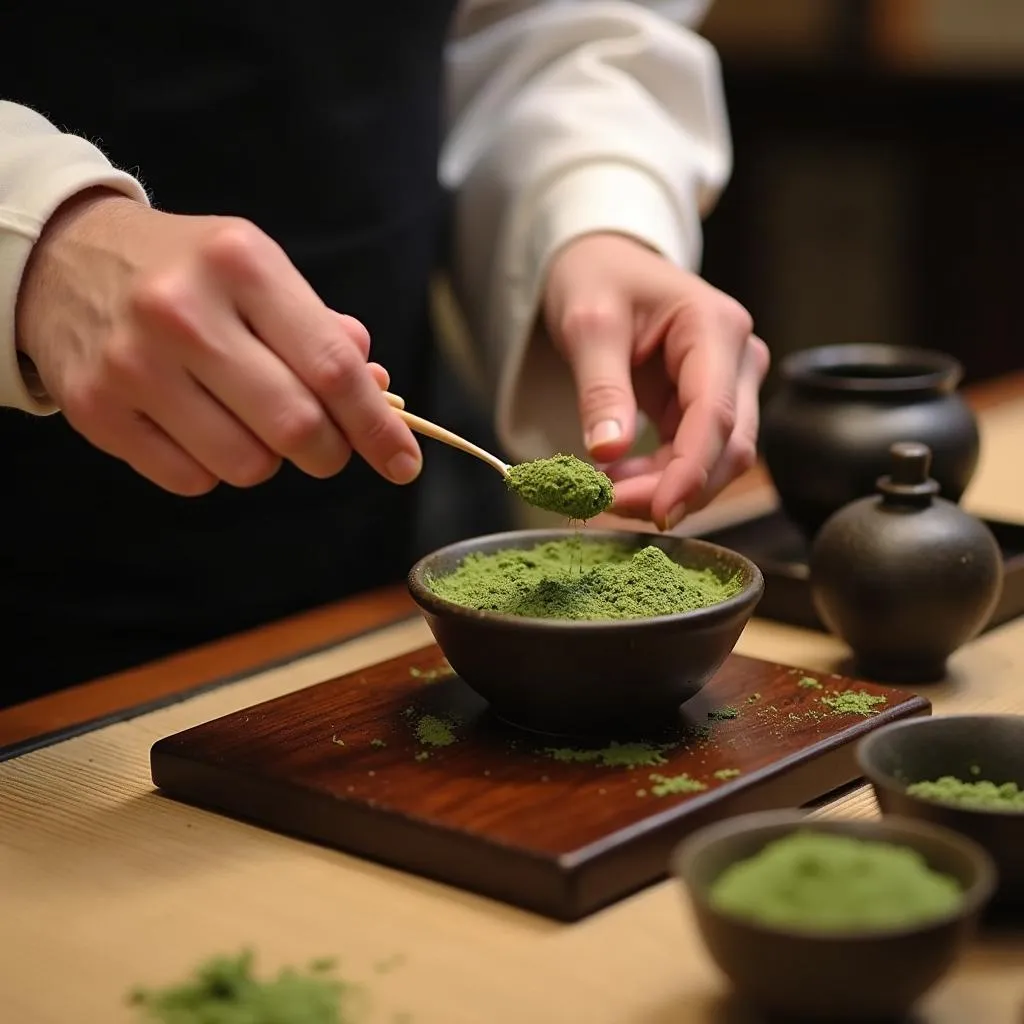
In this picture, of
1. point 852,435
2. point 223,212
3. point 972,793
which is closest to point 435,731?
point 972,793

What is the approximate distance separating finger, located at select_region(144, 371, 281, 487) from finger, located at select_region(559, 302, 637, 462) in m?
0.50

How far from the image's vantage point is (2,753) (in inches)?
62.4

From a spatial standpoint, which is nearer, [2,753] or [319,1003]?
[319,1003]

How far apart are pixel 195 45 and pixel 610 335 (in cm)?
68

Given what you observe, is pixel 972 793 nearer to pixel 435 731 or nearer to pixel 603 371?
pixel 435 731

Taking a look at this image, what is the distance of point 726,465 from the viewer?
6.19 ft

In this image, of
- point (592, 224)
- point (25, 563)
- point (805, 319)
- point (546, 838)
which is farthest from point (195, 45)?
point (805, 319)

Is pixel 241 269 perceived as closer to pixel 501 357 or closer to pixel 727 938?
pixel 727 938

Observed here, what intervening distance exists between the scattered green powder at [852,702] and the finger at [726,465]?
297 mm

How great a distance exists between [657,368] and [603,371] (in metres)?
0.19

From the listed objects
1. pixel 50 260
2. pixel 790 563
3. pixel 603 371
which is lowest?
pixel 790 563

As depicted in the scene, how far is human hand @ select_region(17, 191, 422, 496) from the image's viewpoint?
52.1 inches

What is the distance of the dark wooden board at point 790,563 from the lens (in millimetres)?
1941

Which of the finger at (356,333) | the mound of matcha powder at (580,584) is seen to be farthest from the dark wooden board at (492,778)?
the finger at (356,333)
